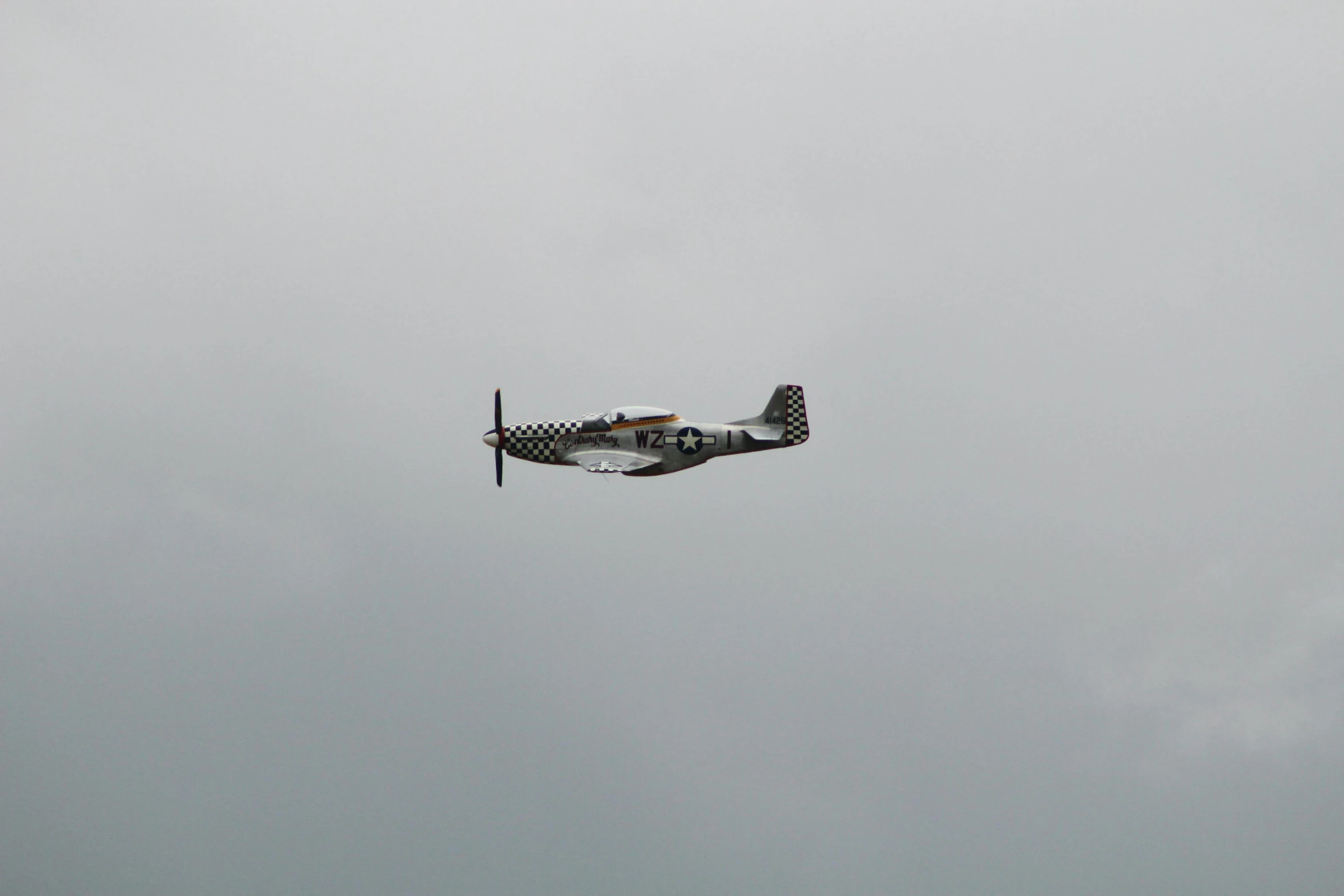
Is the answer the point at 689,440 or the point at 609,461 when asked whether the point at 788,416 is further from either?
the point at 609,461


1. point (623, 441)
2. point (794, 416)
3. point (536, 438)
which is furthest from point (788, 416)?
point (536, 438)

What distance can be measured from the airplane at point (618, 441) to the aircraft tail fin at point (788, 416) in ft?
5.98

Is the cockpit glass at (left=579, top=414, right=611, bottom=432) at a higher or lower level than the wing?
higher

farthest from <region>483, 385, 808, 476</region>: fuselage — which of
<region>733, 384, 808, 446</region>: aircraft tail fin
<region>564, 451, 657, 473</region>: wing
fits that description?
<region>733, 384, 808, 446</region>: aircraft tail fin

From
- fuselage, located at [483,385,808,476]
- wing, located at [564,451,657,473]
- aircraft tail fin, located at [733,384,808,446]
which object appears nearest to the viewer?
wing, located at [564,451,657,473]

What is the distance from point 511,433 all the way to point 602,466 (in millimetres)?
4250

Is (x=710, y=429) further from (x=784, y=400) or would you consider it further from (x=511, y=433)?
(x=511, y=433)

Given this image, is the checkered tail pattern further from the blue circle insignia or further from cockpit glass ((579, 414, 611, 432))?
cockpit glass ((579, 414, 611, 432))

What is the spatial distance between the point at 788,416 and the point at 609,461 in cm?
805

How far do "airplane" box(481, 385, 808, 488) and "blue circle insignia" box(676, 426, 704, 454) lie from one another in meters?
0.02

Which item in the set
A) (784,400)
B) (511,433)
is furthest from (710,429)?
(511,433)

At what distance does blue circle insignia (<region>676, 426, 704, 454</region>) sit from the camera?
50375 mm

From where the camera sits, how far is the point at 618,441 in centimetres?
4991

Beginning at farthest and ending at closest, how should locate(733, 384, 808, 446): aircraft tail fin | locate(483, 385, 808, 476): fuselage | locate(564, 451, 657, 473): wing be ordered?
locate(733, 384, 808, 446): aircraft tail fin
locate(483, 385, 808, 476): fuselage
locate(564, 451, 657, 473): wing
